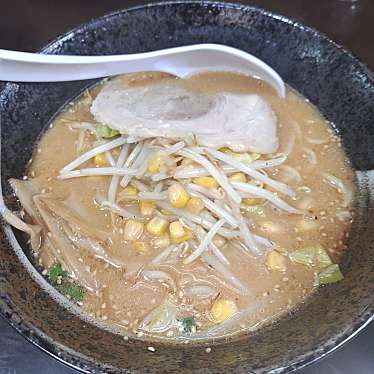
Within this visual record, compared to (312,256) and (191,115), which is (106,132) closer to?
(191,115)

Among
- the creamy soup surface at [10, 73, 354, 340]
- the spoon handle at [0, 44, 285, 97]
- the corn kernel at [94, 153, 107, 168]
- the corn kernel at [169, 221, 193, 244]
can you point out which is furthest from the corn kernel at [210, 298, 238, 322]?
the spoon handle at [0, 44, 285, 97]

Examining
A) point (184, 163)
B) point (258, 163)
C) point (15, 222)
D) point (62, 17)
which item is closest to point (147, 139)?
point (184, 163)

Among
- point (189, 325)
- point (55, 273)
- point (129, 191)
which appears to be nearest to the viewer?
point (189, 325)

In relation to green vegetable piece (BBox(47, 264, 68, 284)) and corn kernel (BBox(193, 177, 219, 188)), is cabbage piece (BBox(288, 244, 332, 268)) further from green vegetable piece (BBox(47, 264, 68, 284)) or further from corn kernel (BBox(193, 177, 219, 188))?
green vegetable piece (BBox(47, 264, 68, 284))

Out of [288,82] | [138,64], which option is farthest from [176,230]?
[288,82]

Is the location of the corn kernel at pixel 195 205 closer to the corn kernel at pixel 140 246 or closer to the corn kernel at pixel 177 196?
the corn kernel at pixel 177 196

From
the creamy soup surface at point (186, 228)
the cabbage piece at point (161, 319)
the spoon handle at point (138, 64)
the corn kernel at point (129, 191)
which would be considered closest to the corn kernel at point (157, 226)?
the creamy soup surface at point (186, 228)

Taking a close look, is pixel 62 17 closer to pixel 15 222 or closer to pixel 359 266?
pixel 15 222
